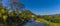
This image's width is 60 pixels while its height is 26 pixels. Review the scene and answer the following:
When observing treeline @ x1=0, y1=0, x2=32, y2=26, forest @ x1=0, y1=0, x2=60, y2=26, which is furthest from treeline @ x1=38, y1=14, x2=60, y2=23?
treeline @ x1=0, y1=0, x2=32, y2=26

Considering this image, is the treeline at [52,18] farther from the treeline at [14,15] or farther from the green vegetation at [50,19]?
the treeline at [14,15]

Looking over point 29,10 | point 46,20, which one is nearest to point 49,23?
point 46,20

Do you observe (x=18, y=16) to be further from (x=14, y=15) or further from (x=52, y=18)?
(x=52, y=18)

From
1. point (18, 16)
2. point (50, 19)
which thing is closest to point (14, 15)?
point (18, 16)

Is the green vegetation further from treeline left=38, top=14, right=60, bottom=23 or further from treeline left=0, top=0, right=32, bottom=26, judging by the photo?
treeline left=0, top=0, right=32, bottom=26

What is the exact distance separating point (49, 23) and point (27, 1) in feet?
2.01

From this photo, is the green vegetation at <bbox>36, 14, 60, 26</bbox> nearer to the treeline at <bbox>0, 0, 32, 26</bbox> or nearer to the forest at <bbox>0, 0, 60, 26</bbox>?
the forest at <bbox>0, 0, 60, 26</bbox>

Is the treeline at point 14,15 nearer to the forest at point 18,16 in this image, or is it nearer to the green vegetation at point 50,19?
the forest at point 18,16

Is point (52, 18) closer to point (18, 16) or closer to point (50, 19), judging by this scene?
point (50, 19)

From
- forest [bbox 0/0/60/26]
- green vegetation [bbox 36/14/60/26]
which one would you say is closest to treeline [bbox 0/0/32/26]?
forest [bbox 0/0/60/26]

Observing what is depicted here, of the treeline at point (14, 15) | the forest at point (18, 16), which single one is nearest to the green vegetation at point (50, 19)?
the forest at point (18, 16)

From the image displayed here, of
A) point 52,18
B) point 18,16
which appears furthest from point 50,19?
point 18,16

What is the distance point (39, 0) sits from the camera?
1.85 meters

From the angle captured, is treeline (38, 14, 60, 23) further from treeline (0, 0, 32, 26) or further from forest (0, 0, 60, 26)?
treeline (0, 0, 32, 26)
